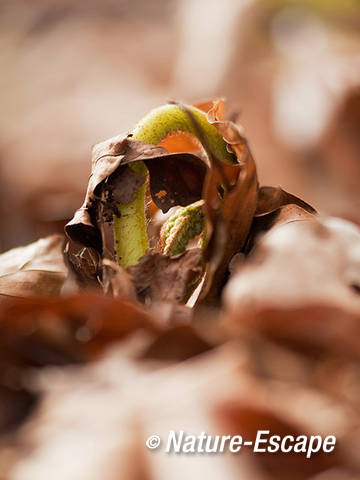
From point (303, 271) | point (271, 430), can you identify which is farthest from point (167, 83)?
point (271, 430)

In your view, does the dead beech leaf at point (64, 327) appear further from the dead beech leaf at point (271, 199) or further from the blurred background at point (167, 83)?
the blurred background at point (167, 83)

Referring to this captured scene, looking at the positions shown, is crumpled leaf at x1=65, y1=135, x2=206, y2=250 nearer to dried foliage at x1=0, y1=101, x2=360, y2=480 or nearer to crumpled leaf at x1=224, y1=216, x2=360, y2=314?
dried foliage at x1=0, y1=101, x2=360, y2=480

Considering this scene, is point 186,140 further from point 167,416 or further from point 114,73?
point 114,73

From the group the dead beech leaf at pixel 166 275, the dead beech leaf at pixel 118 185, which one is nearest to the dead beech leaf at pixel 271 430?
the dead beech leaf at pixel 166 275

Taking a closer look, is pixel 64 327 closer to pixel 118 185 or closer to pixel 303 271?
pixel 303 271

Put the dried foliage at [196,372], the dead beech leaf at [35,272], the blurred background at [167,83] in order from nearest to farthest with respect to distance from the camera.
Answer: the dried foliage at [196,372] → the dead beech leaf at [35,272] → the blurred background at [167,83]

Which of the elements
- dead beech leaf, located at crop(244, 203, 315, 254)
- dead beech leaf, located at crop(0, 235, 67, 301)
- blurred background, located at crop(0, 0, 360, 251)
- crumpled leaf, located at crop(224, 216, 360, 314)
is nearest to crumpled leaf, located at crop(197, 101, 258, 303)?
dead beech leaf, located at crop(244, 203, 315, 254)

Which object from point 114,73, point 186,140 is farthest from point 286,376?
point 114,73
